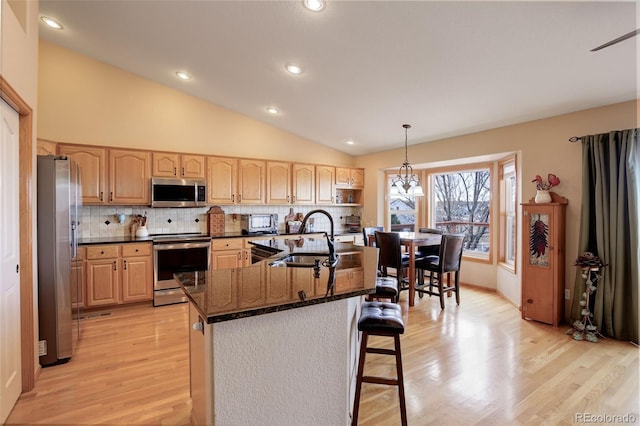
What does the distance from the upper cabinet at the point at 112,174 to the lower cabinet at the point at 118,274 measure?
69 centimetres

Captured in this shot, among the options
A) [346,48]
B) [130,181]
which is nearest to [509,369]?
[346,48]

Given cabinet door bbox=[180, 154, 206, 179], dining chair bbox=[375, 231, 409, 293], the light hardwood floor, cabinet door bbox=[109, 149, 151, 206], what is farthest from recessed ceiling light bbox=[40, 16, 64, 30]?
dining chair bbox=[375, 231, 409, 293]

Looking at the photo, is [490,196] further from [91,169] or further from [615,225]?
[91,169]

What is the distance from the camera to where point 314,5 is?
8.25 ft

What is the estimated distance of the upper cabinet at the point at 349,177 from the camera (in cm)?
637

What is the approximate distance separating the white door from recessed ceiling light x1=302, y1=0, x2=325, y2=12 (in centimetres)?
219

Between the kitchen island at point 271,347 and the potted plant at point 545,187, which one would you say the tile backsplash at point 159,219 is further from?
the potted plant at point 545,187

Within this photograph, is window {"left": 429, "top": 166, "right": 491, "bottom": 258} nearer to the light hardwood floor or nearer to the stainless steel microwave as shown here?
the light hardwood floor

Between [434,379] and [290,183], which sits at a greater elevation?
[290,183]

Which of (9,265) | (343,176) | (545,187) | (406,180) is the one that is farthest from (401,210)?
(9,265)

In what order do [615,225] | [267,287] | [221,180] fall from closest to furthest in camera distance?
[267,287] < [615,225] < [221,180]

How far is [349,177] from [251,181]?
2.13 m

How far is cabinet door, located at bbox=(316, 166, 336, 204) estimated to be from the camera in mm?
6098

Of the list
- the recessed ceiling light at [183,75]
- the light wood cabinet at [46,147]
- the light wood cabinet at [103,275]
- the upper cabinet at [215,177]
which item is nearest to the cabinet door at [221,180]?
the upper cabinet at [215,177]
